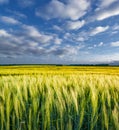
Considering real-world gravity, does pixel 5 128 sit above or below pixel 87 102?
below

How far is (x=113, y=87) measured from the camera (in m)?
2.82

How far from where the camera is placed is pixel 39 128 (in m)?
1.90

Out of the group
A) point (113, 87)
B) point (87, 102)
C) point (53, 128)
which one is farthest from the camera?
point (113, 87)

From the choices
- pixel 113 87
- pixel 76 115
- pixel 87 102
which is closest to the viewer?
pixel 76 115

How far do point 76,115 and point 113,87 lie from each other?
1.00 metres

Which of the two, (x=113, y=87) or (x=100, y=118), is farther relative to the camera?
(x=113, y=87)

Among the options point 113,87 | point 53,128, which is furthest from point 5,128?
point 113,87

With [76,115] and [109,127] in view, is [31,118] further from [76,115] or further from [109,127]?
[109,127]

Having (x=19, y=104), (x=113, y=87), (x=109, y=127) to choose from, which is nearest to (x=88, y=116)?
(x=109, y=127)

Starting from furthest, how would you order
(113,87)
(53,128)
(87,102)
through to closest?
(113,87), (87,102), (53,128)

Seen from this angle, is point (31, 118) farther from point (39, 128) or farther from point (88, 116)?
point (88, 116)

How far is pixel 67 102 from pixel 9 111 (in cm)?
53

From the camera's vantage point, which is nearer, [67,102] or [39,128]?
[39,128]

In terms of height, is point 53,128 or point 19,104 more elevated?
point 19,104
